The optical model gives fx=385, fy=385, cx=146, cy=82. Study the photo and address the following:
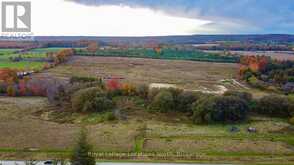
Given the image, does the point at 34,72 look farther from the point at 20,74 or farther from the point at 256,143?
the point at 256,143

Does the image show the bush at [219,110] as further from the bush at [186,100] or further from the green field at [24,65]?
the green field at [24,65]

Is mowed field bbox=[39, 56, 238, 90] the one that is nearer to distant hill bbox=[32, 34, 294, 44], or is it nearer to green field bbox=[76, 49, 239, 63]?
green field bbox=[76, 49, 239, 63]

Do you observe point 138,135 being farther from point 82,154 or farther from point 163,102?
point 82,154

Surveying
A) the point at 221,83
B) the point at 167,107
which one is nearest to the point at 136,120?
the point at 167,107

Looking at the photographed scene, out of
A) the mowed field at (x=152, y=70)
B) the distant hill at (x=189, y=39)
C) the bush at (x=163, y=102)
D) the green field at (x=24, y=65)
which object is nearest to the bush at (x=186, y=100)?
→ the bush at (x=163, y=102)

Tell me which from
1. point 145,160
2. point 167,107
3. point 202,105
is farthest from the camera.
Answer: point 167,107

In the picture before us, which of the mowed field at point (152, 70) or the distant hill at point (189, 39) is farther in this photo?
the distant hill at point (189, 39)

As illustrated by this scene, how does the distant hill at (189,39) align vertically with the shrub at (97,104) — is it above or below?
above
